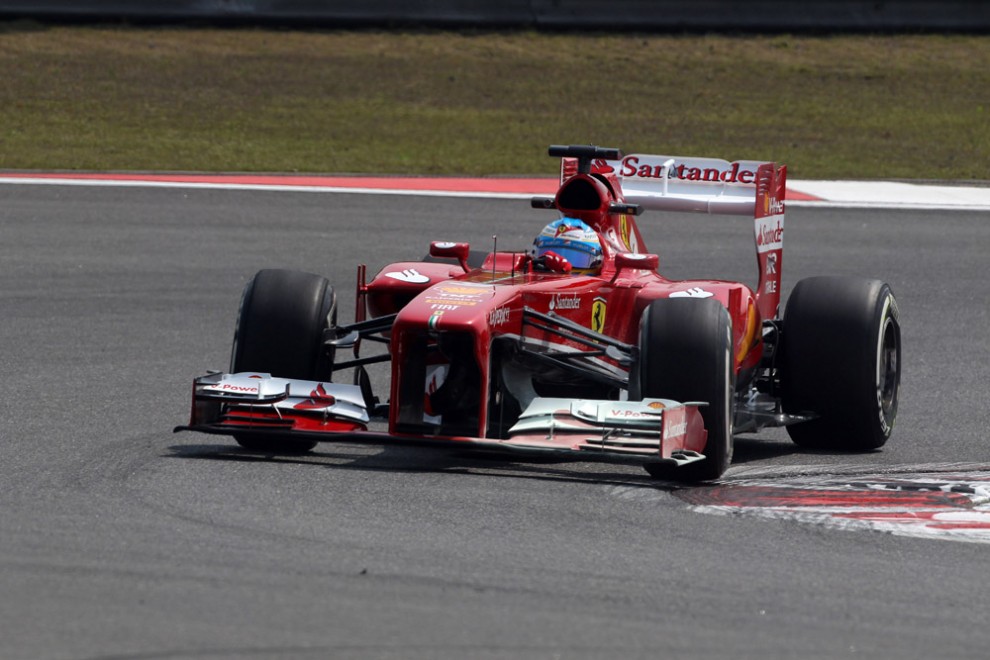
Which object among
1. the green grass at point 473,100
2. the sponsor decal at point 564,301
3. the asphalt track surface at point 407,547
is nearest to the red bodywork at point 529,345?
the sponsor decal at point 564,301

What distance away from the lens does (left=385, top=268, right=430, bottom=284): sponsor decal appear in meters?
8.69

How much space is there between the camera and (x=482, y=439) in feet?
24.9

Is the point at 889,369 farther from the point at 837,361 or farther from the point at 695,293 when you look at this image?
the point at 695,293

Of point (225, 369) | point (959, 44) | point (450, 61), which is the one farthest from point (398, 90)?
point (225, 369)

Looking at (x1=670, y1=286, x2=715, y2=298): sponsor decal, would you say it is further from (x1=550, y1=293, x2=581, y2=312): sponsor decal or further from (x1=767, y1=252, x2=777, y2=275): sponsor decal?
(x1=767, y1=252, x2=777, y2=275): sponsor decal

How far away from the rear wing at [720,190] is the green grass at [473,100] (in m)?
10.0

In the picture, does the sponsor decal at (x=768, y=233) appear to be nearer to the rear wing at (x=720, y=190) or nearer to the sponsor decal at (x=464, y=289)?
the rear wing at (x=720, y=190)

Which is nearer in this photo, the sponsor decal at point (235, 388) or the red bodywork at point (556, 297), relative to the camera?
the red bodywork at point (556, 297)

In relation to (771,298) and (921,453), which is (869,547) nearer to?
(921,453)

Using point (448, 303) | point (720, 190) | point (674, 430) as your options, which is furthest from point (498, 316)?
point (720, 190)

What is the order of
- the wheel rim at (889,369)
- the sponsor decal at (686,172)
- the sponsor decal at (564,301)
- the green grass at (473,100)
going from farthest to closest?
the green grass at (473,100) → the sponsor decal at (686,172) → the wheel rim at (889,369) → the sponsor decal at (564,301)

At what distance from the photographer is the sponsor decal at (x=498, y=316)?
782 cm

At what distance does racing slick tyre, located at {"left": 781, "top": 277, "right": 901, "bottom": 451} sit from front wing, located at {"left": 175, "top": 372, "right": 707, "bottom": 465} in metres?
1.54

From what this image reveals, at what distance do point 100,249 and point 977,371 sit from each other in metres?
7.56
